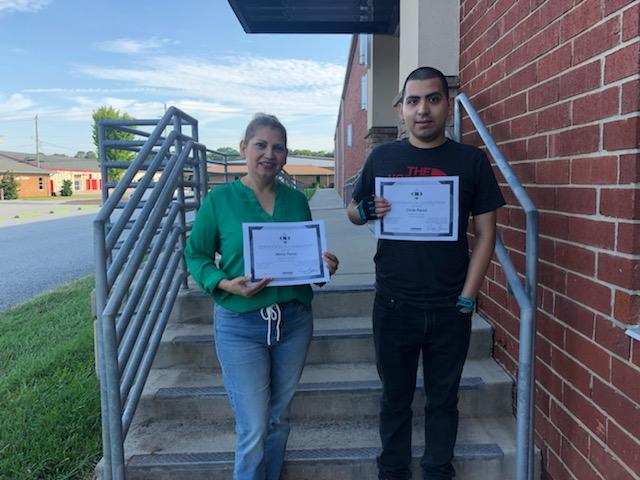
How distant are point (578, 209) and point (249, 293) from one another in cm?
129

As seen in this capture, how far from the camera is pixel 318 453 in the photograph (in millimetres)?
2590

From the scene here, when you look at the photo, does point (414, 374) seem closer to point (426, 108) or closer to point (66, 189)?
point (426, 108)

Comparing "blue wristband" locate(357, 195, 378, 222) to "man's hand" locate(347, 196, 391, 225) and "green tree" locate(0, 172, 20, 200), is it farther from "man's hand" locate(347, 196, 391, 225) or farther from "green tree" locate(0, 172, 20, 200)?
"green tree" locate(0, 172, 20, 200)

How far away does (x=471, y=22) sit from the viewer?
10.8 feet

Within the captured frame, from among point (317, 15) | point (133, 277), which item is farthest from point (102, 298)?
point (317, 15)

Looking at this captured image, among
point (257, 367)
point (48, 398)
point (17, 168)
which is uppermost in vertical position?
point (17, 168)

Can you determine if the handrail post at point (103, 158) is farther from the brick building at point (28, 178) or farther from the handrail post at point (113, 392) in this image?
the brick building at point (28, 178)

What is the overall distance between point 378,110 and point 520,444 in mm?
5525

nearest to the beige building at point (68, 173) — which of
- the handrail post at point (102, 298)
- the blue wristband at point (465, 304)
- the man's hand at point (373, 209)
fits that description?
the handrail post at point (102, 298)

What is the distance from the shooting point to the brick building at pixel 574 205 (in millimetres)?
1762

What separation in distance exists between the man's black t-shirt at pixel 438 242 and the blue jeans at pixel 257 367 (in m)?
0.44

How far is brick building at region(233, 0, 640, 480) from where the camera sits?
1.76 meters

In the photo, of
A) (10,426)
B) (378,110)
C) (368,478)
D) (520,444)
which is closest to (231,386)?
(368,478)

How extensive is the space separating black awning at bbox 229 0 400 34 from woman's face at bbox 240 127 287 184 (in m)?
4.44
